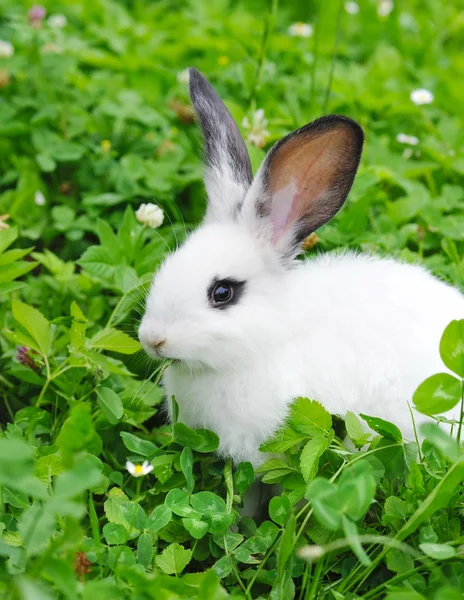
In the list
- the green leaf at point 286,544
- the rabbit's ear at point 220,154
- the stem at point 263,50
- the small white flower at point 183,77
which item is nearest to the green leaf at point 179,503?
the green leaf at point 286,544

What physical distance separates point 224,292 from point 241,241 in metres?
0.24

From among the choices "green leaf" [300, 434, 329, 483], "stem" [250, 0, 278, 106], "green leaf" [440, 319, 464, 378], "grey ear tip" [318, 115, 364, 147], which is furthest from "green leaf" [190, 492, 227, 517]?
"stem" [250, 0, 278, 106]

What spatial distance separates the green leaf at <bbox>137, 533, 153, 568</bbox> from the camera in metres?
2.50

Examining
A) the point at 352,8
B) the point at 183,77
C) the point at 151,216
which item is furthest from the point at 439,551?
the point at 352,8

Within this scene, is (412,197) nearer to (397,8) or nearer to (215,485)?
(215,485)

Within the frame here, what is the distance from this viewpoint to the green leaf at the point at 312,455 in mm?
2586

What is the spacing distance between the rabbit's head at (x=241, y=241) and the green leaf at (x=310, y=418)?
275 mm

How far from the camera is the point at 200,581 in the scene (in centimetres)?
237

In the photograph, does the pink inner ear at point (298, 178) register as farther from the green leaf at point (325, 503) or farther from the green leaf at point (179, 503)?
the green leaf at point (325, 503)

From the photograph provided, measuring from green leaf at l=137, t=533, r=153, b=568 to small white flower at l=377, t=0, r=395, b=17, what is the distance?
486 centimetres

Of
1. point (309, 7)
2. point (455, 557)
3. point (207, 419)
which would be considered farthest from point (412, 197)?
point (309, 7)

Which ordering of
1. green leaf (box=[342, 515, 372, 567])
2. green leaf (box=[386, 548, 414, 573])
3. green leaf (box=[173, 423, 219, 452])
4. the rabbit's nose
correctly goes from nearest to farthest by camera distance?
green leaf (box=[342, 515, 372, 567]) < green leaf (box=[386, 548, 414, 573]) < the rabbit's nose < green leaf (box=[173, 423, 219, 452])

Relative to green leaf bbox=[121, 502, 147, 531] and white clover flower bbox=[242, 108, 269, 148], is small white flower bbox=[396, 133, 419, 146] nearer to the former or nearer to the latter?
white clover flower bbox=[242, 108, 269, 148]

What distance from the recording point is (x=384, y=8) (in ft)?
20.5
